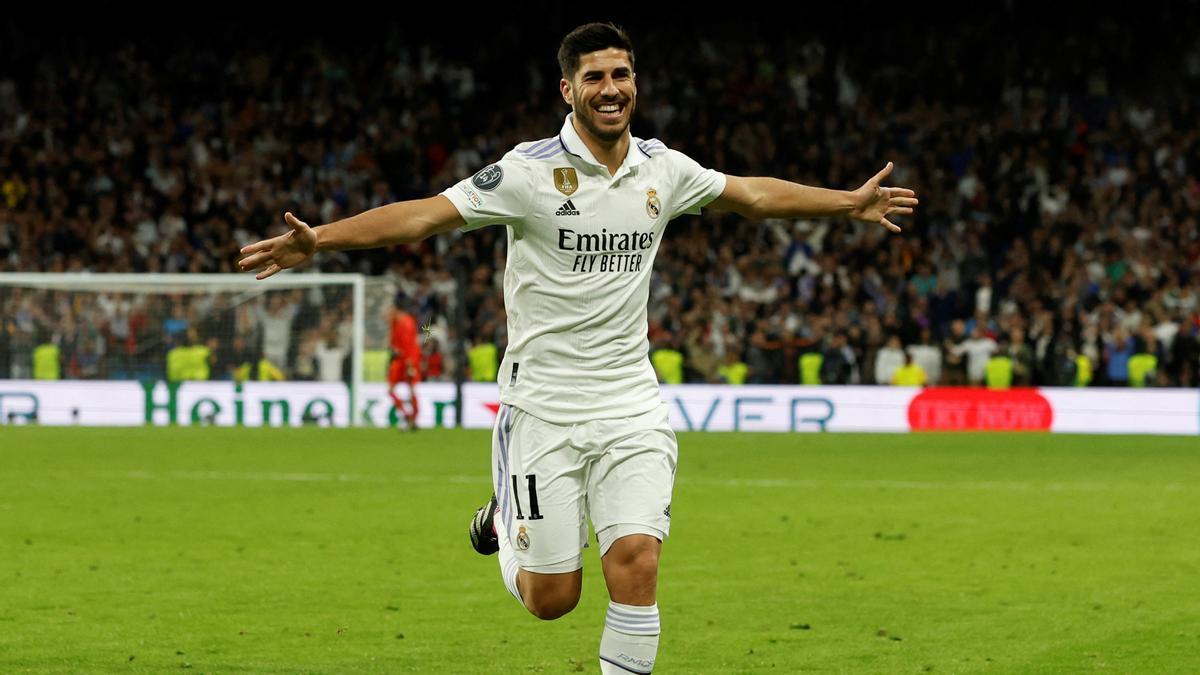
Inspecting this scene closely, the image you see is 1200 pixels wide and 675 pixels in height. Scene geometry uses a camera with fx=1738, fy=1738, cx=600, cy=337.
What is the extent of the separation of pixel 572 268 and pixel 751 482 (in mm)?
10247

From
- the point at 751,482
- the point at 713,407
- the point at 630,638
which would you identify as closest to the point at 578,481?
the point at 630,638

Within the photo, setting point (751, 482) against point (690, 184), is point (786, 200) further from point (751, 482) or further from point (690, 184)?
point (751, 482)

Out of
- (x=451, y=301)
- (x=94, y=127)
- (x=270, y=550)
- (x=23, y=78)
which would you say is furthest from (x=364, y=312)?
(x=270, y=550)

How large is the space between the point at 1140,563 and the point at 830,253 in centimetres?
1686

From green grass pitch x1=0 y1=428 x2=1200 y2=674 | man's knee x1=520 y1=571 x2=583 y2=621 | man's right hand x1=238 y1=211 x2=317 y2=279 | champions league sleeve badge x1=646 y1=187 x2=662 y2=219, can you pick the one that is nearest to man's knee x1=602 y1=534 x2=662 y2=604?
man's knee x1=520 y1=571 x2=583 y2=621

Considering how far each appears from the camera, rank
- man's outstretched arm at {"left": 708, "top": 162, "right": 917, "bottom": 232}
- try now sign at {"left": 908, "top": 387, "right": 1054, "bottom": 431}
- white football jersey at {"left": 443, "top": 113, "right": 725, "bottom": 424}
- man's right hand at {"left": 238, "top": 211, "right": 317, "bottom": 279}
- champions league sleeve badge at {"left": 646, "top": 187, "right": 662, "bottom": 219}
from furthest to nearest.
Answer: try now sign at {"left": 908, "top": 387, "right": 1054, "bottom": 431}
man's outstretched arm at {"left": 708, "top": 162, "right": 917, "bottom": 232}
champions league sleeve badge at {"left": 646, "top": 187, "right": 662, "bottom": 219}
white football jersey at {"left": 443, "top": 113, "right": 725, "bottom": 424}
man's right hand at {"left": 238, "top": 211, "right": 317, "bottom": 279}

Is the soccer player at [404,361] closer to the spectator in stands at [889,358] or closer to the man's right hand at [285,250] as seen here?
the spectator in stands at [889,358]

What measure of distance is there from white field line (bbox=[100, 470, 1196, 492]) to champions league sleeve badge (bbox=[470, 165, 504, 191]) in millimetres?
9864

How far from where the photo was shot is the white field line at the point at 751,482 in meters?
14.9

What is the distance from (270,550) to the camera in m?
10.6

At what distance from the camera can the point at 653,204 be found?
5.48 m

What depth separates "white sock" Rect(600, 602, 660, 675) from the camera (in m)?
5.22

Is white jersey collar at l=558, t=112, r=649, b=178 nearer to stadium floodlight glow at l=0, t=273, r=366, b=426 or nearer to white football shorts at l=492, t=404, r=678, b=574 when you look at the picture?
white football shorts at l=492, t=404, r=678, b=574

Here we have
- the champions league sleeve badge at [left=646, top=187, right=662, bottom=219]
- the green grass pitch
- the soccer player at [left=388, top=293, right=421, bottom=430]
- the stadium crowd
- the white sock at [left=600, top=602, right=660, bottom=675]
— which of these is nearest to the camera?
the white sock at [left=600, top=602, right=660, bottom=675]
